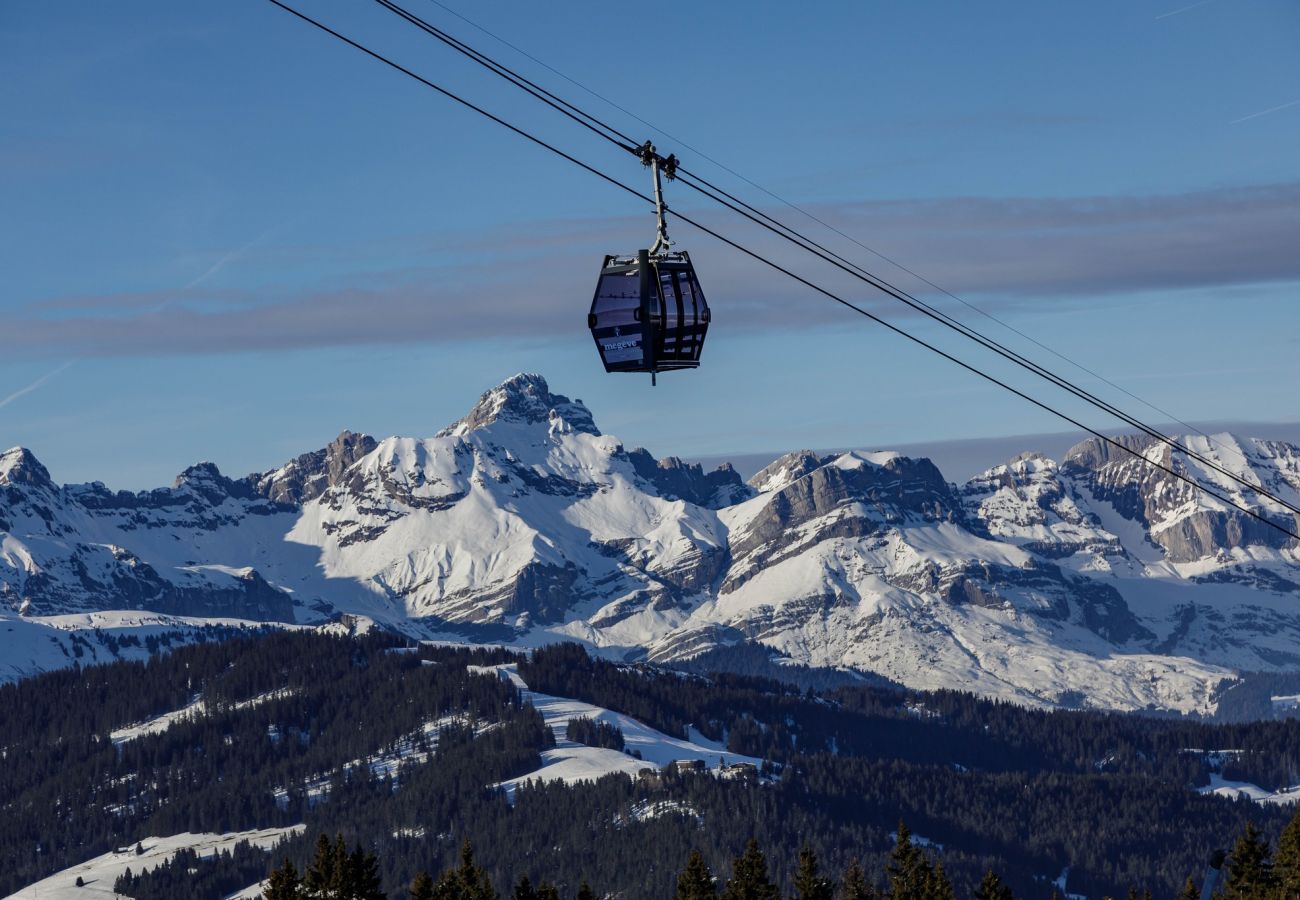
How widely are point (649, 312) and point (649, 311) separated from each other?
0.07ft

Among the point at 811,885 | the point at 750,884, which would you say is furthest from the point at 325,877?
the point at 811,885

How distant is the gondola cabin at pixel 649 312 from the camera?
44.4 meters

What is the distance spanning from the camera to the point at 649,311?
44344 mm

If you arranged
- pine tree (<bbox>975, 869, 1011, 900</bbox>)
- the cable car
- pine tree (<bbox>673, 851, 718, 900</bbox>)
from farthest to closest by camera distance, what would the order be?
1. pine tree (<bbox>975, 869, 1011, 900</bbox>)
2. pine tree (<bbox>673, 851, 718, 900</bbox>)
3. the cable car

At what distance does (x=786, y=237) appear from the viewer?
40.9 metres

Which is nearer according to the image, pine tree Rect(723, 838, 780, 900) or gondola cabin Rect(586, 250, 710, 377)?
gondola cabin Rect(586, 250, 710, 377)

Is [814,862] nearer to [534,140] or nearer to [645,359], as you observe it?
[645,359]

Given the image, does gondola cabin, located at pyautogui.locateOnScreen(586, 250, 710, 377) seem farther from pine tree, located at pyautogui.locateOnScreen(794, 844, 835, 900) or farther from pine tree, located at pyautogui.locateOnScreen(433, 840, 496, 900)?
pine tree, located at pyautogui.locateOnScreen(794, 844, 835, 900)

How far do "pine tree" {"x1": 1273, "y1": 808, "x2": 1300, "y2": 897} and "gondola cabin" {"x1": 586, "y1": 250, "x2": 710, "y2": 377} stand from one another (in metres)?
72.1

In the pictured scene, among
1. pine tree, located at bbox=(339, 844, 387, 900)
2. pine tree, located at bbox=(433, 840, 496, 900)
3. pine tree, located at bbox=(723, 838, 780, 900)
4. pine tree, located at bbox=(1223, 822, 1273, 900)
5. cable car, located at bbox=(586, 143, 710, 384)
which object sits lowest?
pine tree, located at bbox=(1223, 822, 1273, 900)

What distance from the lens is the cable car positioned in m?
44.4

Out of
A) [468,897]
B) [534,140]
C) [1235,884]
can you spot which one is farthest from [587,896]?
[534,140]

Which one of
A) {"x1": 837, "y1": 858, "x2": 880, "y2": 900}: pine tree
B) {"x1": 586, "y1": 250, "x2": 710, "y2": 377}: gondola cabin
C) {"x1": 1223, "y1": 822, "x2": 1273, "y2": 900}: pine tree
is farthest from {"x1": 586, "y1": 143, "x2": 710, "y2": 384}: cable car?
{"x1": 1223, "y1": 822, "x2": 1273, "y2": 900}: pine tree

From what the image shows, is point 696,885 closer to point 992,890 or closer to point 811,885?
point 811,885
